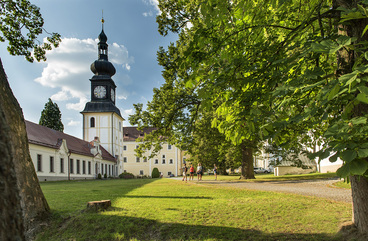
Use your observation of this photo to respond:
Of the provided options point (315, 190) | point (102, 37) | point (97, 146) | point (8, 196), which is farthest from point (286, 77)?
point (102, 37)

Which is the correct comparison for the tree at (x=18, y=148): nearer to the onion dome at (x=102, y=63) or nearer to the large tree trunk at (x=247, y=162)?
the large tree trunk at (x=247, y=162)

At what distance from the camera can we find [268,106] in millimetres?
5332

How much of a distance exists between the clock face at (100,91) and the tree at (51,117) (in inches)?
352

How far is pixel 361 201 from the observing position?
493 cm

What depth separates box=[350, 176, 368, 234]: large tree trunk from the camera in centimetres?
488

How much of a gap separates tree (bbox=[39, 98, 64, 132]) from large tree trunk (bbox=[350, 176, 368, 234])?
59814 mm

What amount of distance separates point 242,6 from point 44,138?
35.4m

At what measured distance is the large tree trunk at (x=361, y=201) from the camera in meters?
4.88

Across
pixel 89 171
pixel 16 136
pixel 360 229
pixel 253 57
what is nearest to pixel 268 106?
pixel 253 57

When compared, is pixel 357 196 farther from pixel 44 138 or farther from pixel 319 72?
pixel 44 138

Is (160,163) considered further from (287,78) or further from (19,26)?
(287,78)

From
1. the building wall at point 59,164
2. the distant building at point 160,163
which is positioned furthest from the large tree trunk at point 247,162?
the distant building at point 160,163

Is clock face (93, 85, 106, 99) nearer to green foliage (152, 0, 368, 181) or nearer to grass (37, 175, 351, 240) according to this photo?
grass (37, 175, 351, 240)

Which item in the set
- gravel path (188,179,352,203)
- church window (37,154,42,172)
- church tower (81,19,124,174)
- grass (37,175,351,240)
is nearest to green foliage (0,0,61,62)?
grass (37,175,351,240)
